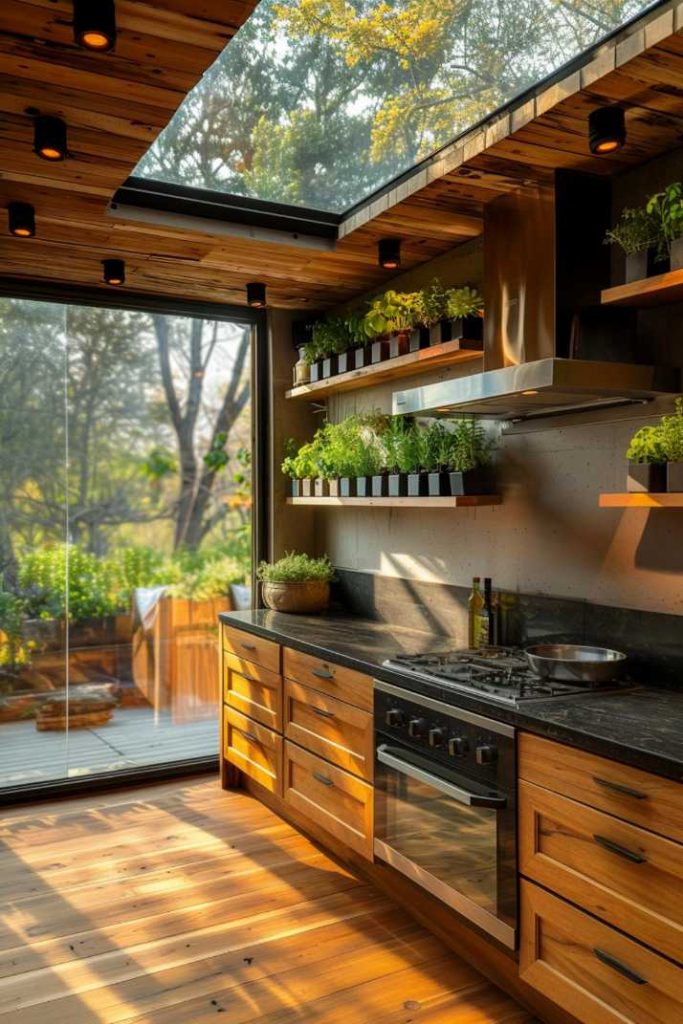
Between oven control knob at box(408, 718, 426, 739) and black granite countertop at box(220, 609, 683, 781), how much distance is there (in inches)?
3.9

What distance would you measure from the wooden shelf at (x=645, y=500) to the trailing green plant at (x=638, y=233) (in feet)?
2.33

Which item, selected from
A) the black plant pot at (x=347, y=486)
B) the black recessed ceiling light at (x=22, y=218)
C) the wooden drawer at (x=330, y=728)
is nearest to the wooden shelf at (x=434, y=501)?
the black plant pot at (x=347, y=486)

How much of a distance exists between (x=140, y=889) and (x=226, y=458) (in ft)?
8.59

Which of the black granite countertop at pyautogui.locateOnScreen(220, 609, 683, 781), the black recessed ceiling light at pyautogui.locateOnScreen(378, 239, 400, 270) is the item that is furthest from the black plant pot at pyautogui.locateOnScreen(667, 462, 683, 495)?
the black recessed ceiling light at pyautogui.locateOnScreen(378, 239, 400, 270)

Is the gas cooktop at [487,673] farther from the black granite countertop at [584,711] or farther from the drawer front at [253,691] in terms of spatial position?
the drawer front at [253,691]

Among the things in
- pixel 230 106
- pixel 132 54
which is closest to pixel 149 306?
pixel 230 106

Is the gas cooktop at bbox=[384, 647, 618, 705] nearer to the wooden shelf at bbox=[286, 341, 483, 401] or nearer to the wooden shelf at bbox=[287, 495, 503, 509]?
the wooden shelf at bbox=[287, 495, 503, 509]

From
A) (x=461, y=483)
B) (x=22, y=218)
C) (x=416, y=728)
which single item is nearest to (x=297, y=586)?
(x=461, y=483)

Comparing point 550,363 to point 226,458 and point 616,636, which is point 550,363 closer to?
point 616,636

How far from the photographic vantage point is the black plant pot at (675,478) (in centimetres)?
223

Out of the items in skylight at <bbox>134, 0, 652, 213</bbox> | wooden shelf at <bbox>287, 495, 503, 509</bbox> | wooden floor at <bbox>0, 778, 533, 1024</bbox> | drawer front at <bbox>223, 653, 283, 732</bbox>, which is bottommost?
wooden floor at <bbox>0, 778, 533, 1024</bbox>

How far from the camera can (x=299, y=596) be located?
4117 mm

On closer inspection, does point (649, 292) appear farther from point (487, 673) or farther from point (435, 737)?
point (435, 737)

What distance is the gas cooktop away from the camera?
7.72 ft
